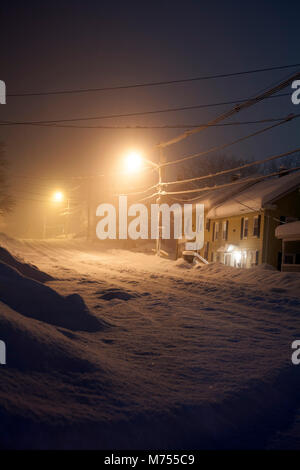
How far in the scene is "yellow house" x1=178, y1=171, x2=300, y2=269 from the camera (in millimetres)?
27203

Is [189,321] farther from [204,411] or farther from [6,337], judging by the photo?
[6,337]

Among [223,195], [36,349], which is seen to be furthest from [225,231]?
[36,349]

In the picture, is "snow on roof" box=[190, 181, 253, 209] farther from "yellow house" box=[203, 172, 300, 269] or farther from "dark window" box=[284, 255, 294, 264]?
"dark window" box=[284, 255, 294, 264]

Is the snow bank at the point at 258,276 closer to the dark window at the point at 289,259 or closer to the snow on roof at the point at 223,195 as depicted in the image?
the dark window at the point at 289,259

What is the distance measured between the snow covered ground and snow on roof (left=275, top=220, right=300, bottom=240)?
16.9 meters

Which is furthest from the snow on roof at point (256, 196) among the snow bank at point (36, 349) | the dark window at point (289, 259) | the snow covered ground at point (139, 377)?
the snow bank at point (36, 349)

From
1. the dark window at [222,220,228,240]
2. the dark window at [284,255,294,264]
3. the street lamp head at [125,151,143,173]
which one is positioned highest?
the street lamp head at [125,151,143,173]

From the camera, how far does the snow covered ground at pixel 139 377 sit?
2.86 metres

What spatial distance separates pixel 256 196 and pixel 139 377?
26412 mm

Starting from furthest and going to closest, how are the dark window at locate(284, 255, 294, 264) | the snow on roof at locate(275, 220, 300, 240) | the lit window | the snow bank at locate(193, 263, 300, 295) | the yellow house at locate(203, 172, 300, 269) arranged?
the lit window → the yellow house at locate(203, 172, 300, 269) → the dark window at locate(284, 255, 294, 264) → the snow on roof at locate(275, 220, 300, 240) → the snow bank at locate(193, 263, 300, 295)

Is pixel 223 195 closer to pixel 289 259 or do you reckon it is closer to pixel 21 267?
pixel 289 259

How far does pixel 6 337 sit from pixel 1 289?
8.13 feet

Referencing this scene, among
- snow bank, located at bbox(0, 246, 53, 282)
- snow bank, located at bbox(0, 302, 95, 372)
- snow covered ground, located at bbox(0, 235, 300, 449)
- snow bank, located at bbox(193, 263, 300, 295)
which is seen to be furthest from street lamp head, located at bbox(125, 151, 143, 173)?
snow bank, located at bbox(0, 302, 95, 372)

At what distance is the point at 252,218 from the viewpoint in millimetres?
28750
